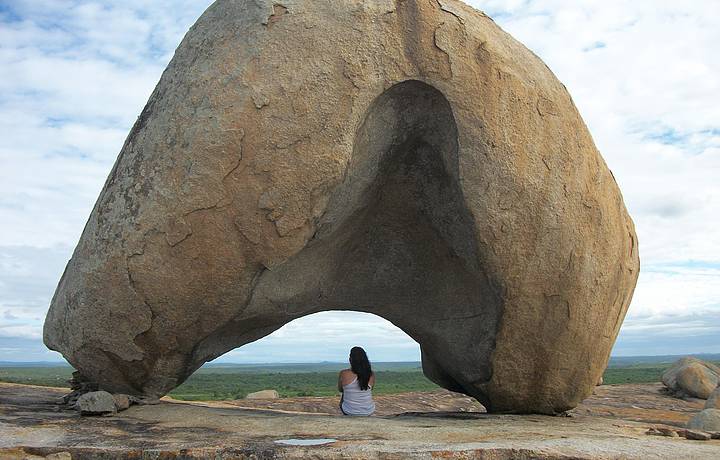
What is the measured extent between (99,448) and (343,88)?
2.88m

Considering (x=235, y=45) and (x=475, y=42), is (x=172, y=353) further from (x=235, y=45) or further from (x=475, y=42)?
(x=475, y=42)

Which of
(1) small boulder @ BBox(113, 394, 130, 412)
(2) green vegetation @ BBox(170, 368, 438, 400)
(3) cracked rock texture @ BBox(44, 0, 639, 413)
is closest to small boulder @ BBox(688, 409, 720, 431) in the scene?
(3) cracked rock texture @ BBox(44, 0, 639, 413)

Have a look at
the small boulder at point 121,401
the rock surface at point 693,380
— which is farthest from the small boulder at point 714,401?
the small boulder at point 121,401

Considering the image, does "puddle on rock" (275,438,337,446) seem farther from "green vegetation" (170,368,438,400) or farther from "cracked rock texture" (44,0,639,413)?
"green vegetation" (170,368,438,400)

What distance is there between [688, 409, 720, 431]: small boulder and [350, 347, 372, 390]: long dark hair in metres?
3.56

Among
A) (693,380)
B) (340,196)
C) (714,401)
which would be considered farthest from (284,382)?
(340,196)

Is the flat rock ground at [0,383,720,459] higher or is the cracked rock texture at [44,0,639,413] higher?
the cracked rock texture at [44,0,639,413]

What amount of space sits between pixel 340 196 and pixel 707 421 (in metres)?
4.72

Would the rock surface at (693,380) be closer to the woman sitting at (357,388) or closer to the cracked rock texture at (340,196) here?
the cracked rock texture at (340,196)

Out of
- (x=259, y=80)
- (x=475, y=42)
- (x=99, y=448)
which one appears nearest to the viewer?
(x=99, y=448)

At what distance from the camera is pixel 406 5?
17.2ft

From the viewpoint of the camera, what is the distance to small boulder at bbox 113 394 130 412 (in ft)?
17.8

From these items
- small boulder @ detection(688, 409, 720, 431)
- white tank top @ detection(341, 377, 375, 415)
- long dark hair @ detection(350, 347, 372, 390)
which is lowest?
small boulder @ detection(688, 409, 720, 431)

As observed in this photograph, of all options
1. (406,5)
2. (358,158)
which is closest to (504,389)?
(358,158)
